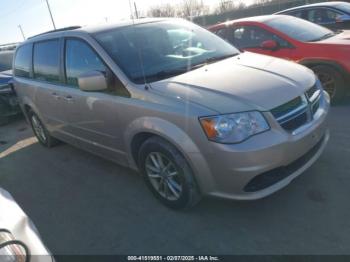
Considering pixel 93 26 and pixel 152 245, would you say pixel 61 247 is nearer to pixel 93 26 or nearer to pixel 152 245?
pixel 152 245

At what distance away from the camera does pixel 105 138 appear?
3.79 meters

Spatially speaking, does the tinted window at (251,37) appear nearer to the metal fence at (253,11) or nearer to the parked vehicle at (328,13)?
the parked vehicle at (328,13)

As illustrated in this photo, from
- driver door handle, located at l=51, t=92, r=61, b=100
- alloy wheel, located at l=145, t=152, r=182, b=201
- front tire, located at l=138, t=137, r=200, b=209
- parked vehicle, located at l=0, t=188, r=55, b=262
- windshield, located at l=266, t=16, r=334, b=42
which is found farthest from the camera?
windshield, located at l=266, t=16, r=334, b=42

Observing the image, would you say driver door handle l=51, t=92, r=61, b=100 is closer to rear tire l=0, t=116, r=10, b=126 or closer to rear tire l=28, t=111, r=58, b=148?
rear tire l=28, t=111, r=58, b=148

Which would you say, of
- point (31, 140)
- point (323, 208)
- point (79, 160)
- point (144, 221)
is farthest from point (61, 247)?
Answer: point (31, 140)

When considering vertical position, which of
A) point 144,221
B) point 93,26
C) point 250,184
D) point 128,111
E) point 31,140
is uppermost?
point 93,26

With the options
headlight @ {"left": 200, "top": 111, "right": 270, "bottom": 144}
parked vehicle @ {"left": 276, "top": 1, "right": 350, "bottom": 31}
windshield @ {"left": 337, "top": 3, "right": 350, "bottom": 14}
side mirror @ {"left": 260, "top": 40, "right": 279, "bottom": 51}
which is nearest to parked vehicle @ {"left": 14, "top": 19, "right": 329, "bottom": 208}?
headlight @ {"left": 200, "top": 111, "right": 270, "bottom": 144}

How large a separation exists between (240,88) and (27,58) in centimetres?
400

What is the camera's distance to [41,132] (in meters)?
5.77

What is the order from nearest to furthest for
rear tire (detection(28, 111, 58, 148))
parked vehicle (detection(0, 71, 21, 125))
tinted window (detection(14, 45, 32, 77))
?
tinted window (detection(14, 45, 32, 77)), rear tire (detection(28, 111, 58, 148)), parked vehicle (detection(0, 71, 21, 125))

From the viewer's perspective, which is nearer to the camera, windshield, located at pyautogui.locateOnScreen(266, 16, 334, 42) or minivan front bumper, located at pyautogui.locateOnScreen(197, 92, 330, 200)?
minivan front bumper, located at pyautogui.locateOnScreen(197, 92, 330, 200)

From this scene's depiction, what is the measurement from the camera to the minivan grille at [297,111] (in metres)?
2.76

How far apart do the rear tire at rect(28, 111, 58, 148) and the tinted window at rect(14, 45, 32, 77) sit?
0.71 meters

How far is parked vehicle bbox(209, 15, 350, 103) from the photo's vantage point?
5.28 meters
